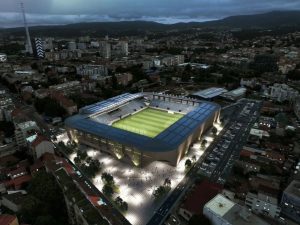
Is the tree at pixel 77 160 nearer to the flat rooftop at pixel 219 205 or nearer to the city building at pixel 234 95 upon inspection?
the flat rooftop at pixel 219 205

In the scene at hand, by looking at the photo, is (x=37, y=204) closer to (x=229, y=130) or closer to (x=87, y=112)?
(x=87, y=112)

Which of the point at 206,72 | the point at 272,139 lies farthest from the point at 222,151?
the point at 206,72

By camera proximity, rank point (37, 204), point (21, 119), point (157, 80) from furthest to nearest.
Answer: point (157, 80) → point (21, 119) → point (37, 204)

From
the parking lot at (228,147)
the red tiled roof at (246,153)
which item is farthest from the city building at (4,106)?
the red tiled roof at (246,153)

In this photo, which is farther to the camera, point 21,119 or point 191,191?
point 21,119

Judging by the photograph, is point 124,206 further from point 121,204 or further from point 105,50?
point 105,50

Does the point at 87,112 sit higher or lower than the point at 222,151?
higher
